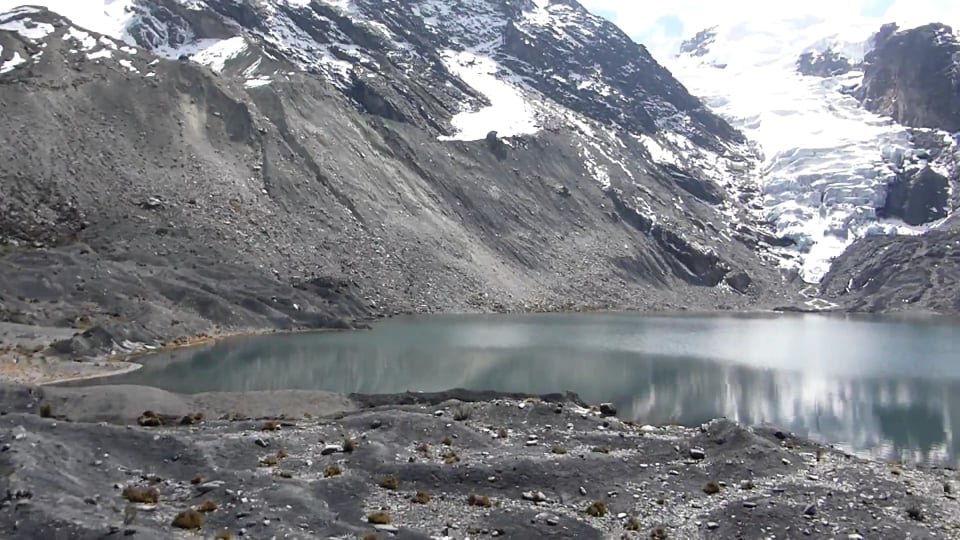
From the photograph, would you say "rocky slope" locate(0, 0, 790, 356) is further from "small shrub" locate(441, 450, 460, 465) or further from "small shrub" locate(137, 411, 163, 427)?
"small shrub" locate(441, 450, 460, 465)

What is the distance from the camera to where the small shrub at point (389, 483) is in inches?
942

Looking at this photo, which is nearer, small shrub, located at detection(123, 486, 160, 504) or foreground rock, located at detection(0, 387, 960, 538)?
foreground rock, located at detection(0, 387, 960, 538)

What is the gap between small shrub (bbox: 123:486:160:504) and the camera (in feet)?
66.9

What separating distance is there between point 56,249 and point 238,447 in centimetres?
5893

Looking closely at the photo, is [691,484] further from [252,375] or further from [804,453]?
[252,375]

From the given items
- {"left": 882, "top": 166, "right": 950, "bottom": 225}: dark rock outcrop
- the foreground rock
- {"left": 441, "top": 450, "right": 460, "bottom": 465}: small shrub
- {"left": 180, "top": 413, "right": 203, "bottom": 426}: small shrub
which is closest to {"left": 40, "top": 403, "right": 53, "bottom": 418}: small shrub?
the foreground rock

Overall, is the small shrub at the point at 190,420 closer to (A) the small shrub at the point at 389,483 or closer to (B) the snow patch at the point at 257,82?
(A) the small shrub at the point at 389,483

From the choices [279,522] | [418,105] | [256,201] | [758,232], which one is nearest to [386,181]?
[256,201]

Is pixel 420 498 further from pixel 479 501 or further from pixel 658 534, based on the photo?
pixel 658 534

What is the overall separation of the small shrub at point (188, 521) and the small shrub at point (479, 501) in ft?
23.5

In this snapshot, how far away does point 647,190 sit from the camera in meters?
165

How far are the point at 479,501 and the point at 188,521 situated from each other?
7.65 metres

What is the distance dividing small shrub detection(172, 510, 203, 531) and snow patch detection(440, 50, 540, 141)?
423 ft

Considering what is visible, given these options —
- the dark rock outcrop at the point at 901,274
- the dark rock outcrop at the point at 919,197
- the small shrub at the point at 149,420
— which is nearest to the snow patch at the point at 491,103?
the dark rock outcrop at the point at 901,274
